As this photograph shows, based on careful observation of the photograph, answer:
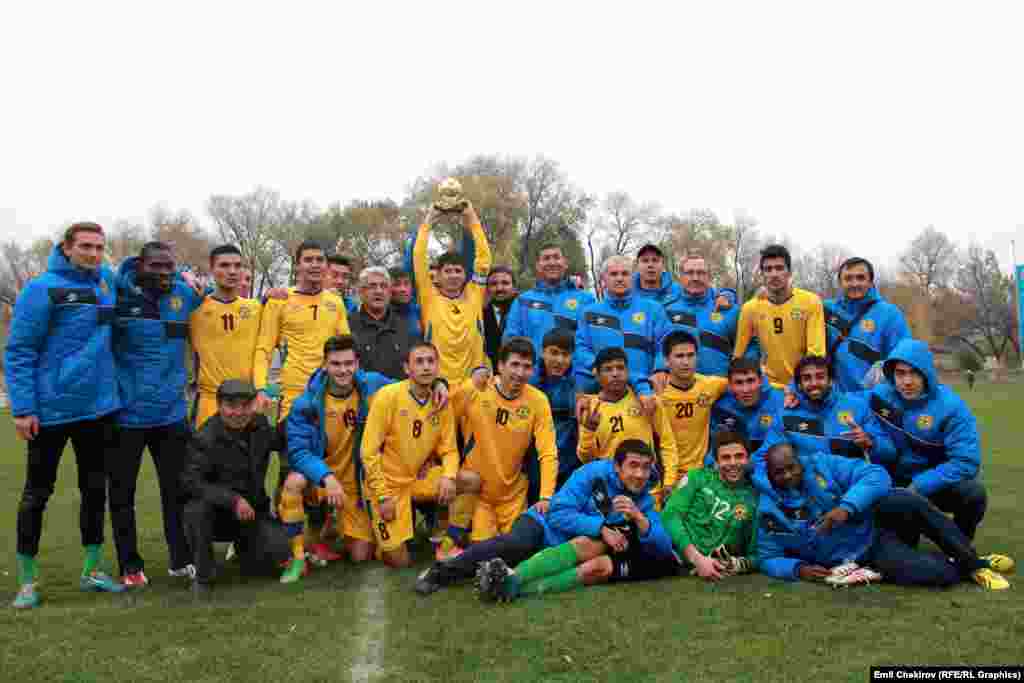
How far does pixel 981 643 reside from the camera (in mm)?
3506

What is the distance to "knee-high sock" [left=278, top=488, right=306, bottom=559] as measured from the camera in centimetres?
535

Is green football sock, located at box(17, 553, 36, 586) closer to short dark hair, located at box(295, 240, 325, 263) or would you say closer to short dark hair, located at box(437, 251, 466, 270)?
short dark hair, located at box(295, 240, 325, 263)

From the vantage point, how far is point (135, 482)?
507 centimetres

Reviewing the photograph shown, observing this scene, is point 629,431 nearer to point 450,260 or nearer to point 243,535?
point 450,260

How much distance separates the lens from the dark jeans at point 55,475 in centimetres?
478

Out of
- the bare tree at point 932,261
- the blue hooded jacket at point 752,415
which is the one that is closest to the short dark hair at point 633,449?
the blue hooded jacket at point 752,415

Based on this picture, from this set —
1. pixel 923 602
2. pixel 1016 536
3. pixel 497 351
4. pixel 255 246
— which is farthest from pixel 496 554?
pixel 255 246

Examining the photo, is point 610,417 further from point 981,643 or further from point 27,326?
point 27,326

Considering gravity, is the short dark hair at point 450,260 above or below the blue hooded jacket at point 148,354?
above

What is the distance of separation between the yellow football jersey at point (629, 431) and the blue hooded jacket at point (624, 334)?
588mm

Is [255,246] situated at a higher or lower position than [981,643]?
higher

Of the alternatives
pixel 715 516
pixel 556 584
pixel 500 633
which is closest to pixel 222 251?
pixel 556 584

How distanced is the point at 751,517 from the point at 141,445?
13.1ft

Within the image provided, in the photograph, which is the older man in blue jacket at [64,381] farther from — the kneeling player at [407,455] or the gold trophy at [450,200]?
the gold trophy at [450,200]
